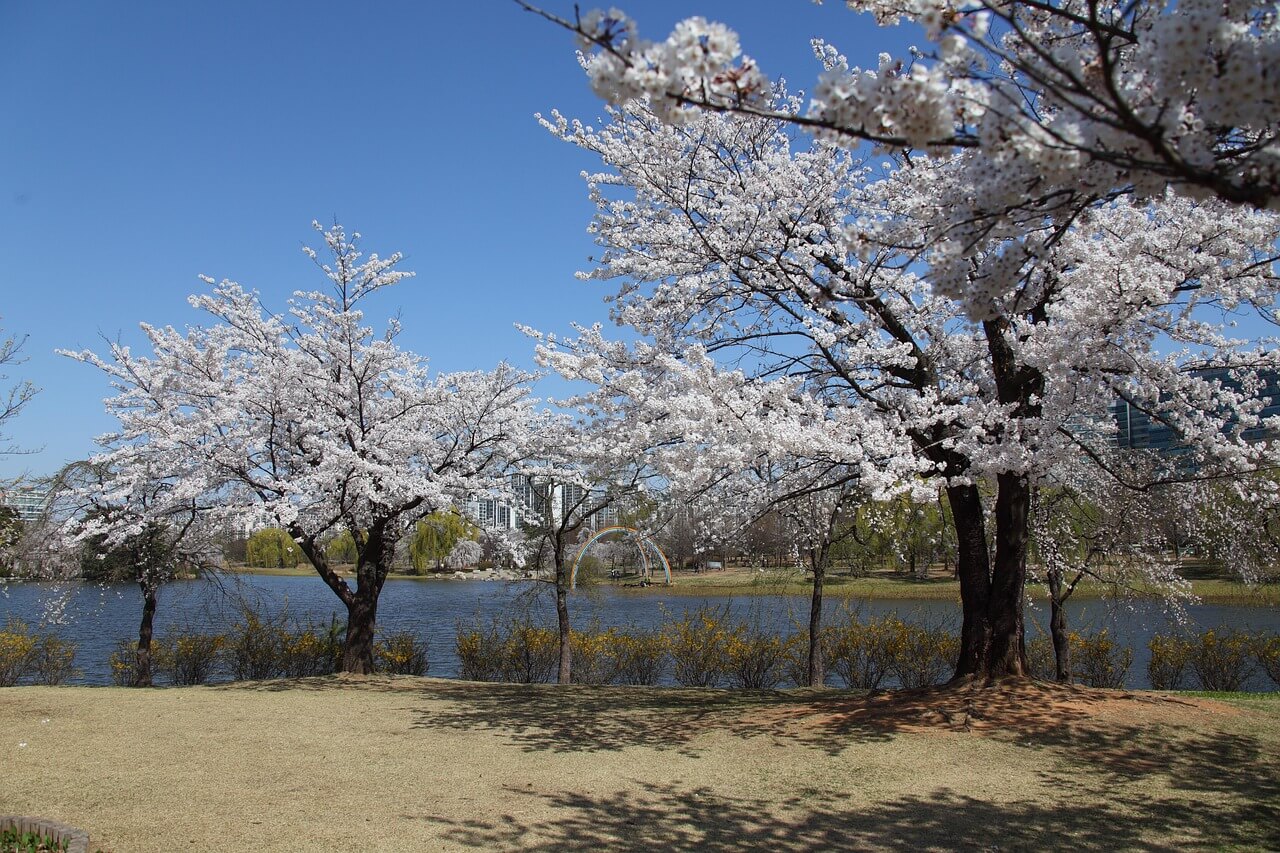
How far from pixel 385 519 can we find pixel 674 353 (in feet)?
18.3

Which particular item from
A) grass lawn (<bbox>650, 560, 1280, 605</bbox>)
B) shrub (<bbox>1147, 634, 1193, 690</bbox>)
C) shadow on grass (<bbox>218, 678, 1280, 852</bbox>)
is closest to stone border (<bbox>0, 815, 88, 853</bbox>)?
shadow on grass (<bbox>218, 678, 1280, 852</bbox>)

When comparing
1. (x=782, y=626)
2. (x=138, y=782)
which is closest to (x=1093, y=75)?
(x=138, y=782)

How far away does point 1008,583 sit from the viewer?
792 cm

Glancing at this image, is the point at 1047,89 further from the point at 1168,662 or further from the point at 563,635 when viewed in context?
the point at 1168,662

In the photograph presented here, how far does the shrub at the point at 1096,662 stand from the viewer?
12.6 meters

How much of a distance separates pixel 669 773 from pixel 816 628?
6177mm

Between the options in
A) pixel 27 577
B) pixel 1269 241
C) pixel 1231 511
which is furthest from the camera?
pixel 27 577

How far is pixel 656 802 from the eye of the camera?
5434mm

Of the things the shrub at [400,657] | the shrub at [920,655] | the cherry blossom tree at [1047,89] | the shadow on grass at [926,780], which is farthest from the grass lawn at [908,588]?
the cherry blossom tree at [1047,89]

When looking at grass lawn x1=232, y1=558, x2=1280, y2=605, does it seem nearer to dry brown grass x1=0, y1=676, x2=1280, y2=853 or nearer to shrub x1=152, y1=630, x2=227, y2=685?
shrub x1=152, y1=630, x2=227, y2=685

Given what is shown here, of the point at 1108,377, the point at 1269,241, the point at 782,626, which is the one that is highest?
the point at 1269,241

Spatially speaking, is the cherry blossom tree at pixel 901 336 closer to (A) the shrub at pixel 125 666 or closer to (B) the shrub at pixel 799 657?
(B) the shrub at pixel 799 657

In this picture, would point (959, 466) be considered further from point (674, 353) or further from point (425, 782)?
point (425, 782)

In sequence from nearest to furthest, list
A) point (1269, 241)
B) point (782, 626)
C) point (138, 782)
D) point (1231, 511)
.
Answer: point (138, 782) → point (1269, 241) → point (1231, 511) → point (782, 626)
